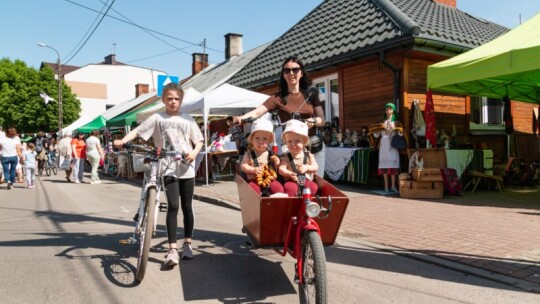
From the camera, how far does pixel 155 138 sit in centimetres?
449

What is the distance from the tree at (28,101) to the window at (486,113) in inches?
1635

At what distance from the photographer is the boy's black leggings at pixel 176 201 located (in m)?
4.20

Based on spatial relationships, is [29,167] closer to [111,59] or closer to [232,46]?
[232,46]

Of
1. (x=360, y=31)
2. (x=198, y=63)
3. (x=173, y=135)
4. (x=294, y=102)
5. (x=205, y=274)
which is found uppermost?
(x=198, y=63)

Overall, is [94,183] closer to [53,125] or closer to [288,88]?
[288,88]

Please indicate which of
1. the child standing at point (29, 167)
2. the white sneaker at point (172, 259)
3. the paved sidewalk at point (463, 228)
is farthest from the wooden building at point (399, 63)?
the child standing at point (29, 167)

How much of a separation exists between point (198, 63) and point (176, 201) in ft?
97.8

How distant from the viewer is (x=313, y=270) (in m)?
2.82

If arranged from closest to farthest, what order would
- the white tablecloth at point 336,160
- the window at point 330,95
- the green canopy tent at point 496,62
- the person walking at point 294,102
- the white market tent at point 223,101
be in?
the person walking at point 294,102
the green canopy tent at point 496,62
the white tablecloth at point 336,160
the white market tent at point 223,101
the window at point 330,95

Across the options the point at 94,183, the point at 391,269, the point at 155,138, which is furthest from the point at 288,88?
the point at 94,183

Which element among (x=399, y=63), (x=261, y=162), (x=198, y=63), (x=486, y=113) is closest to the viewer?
(x=261, y=162)

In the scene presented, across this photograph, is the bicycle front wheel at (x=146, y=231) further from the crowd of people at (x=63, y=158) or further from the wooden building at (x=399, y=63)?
the crowd of people at (x=63, y=158)

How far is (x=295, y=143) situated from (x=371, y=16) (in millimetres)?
9193

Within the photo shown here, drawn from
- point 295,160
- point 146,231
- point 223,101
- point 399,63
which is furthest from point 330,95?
point 146,231
